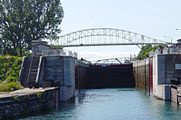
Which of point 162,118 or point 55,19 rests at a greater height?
point 55,19

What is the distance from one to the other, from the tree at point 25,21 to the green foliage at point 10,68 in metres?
22.5

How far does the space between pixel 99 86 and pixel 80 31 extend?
295ft

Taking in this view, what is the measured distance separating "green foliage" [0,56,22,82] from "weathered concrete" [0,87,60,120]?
8.23m

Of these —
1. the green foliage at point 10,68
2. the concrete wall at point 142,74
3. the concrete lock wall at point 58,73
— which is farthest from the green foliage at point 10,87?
the concrete wall at point 142,74

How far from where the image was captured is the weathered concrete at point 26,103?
1448 inches

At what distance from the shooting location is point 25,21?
82062 millimetres

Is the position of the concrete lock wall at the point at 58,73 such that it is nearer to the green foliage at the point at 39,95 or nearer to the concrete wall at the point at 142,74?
the green foliage at the point at 39,95

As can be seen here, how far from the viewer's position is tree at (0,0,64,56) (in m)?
81.9

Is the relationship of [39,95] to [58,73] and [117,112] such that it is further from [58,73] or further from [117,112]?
[58,73]

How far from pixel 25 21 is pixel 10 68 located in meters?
26.1

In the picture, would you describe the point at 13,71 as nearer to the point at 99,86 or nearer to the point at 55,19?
the point at 55,19

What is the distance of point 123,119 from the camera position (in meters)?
37.8

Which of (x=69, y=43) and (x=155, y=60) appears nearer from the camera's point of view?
(x=155, y=60)

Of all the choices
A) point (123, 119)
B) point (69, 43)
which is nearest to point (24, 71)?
point (123, 119)
